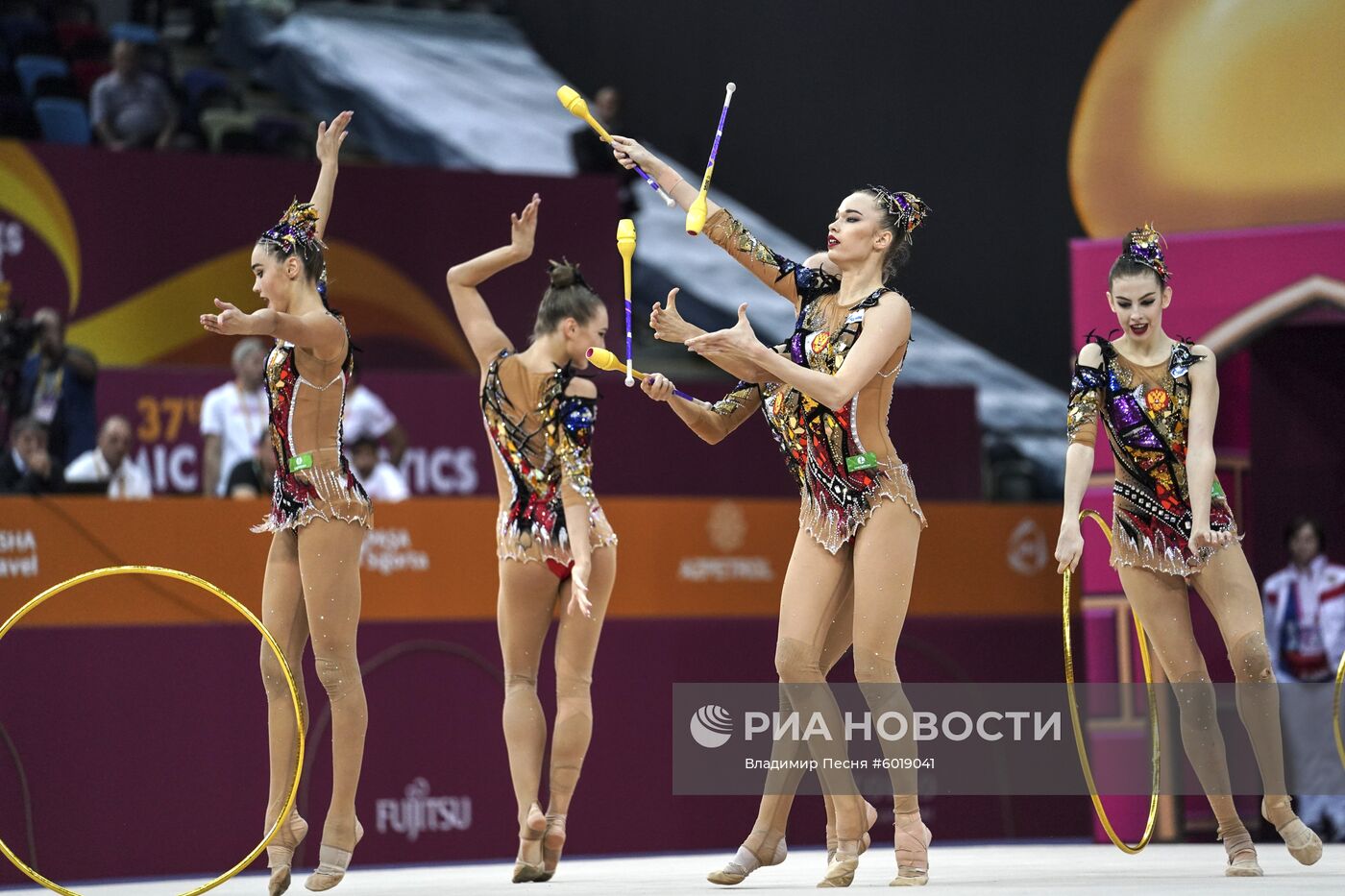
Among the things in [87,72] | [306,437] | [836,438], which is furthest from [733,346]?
[87,72]

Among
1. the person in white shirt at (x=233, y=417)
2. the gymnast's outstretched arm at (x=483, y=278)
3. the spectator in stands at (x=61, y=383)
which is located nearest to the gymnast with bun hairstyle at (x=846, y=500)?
the gymnast's outstretched arm at (x=483, y=278)

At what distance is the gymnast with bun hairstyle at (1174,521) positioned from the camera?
19.3ft

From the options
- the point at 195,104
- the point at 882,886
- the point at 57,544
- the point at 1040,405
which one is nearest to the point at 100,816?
the point at 57,544

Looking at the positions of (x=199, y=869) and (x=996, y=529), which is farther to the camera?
(x=996, y=529)

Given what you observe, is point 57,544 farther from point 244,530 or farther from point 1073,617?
point 1073,617

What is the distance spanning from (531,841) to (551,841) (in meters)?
0.08

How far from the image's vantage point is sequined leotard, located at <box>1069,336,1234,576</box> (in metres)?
5.96

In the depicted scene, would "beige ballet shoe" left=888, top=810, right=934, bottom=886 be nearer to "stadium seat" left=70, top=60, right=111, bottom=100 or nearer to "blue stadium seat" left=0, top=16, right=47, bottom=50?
"stadium seat" left=70, top=60, right=111, bottom=100

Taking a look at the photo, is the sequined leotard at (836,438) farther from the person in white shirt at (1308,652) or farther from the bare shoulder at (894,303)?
the person in white shirt at (1308,652)

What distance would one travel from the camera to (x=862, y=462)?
17.6ft

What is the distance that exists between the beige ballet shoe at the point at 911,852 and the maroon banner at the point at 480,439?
359cm

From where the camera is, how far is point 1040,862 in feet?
21.9

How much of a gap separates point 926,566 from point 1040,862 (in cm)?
279

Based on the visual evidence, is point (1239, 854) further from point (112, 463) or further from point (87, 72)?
point (87, 72)
